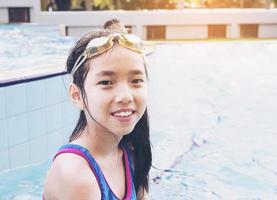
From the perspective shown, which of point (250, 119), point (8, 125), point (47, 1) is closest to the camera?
point (8, 125)

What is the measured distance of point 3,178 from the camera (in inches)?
160

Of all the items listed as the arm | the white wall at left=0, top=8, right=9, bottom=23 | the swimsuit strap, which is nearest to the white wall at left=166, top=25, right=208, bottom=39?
the white wall at left=0, top=8, right=9, bottom=23

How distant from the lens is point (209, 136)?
18.4ft

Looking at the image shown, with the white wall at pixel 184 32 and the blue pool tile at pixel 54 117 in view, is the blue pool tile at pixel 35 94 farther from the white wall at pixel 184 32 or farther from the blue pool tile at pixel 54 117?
the white wall at pixel 184 32

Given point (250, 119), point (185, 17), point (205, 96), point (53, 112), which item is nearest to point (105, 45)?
point (53, 112)

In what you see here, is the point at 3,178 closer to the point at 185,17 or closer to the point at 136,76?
the point at 136,76

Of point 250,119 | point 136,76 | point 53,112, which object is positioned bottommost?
point 250,119

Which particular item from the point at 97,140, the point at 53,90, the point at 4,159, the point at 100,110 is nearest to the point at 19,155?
the point at 4,159

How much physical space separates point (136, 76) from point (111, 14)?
1822 cm

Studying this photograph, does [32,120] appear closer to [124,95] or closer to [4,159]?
[4,159]

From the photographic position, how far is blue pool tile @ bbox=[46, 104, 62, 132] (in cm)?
445

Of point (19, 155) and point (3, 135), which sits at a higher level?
point (3, 135)

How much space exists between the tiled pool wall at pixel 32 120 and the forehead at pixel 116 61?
7.88ft

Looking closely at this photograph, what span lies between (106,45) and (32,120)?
9.85 feet
